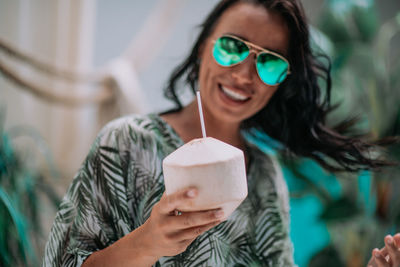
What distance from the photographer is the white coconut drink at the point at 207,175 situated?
623mm

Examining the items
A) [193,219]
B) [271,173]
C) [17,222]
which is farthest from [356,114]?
[193,219]

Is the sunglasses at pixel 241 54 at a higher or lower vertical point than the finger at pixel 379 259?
higher

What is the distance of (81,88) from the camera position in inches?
113

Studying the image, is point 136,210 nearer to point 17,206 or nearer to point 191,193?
point 191,193

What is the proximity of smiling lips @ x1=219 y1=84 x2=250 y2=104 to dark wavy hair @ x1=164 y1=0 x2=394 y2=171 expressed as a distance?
0.57 feet

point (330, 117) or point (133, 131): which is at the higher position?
point (133, 131)

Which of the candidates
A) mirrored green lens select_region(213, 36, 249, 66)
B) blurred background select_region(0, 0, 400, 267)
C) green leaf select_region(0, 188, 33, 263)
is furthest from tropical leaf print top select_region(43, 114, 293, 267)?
blurred background select_region(0, 0, 400, 267)

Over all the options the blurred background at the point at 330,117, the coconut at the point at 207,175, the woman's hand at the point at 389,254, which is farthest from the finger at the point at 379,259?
the blurred background at the point at 330,117

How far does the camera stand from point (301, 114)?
4.04ft

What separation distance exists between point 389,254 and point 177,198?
1.70 ft

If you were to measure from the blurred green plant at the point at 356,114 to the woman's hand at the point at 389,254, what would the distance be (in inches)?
49.1

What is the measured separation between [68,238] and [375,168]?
798 millimetres

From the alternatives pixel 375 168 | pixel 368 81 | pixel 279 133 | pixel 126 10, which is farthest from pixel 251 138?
pixel 126 10

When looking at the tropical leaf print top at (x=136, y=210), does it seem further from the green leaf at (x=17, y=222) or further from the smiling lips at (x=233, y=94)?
the green leaf at (x=17, y=222)
